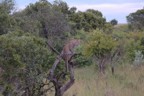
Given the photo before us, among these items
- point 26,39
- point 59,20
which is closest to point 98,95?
point 26,39

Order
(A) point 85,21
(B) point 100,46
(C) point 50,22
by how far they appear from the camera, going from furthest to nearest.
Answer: (A) point 85,21 → (C) point 50,22 → (B) point 100,46

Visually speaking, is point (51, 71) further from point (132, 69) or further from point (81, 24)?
point (81, 24)

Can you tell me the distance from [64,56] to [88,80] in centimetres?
648

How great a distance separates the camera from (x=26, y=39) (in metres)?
4.10

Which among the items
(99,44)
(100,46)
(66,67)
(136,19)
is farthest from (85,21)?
(66,67)

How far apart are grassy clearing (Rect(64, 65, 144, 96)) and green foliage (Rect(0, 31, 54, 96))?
10.3 ft

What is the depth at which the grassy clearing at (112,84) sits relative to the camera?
880cm

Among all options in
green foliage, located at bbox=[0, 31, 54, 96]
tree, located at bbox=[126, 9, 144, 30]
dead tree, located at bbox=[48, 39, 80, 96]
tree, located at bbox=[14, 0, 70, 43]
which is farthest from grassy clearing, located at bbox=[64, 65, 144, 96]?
tree, located at bbox=[126, 9, 144, 30]

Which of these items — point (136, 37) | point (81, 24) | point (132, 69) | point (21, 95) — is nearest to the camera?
point (21, 95)

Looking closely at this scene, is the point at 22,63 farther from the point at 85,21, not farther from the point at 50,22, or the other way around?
the point at 85,21

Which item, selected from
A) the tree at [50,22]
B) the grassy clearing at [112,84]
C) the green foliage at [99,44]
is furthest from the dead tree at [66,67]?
the tree at [50,22]

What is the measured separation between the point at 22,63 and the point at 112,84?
6.31m

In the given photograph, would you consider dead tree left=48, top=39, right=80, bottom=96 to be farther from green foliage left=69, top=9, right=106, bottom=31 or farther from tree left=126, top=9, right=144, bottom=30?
tree left=126, top=9, right=144, bottom=30

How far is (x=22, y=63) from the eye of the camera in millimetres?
4047
